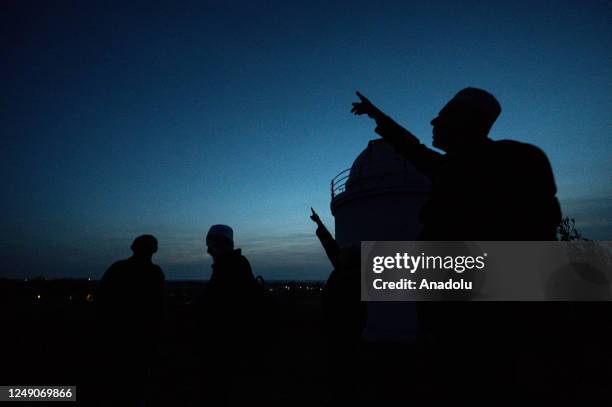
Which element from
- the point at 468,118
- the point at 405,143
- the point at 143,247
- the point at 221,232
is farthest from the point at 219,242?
the point at 468,118

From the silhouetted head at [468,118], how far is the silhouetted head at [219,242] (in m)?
2.45

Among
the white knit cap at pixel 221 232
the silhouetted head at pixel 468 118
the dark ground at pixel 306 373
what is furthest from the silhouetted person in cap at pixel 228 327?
the silhouetted head at pixel 468 118

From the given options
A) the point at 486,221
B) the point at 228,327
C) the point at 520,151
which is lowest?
the point at 228,327

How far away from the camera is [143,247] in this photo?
14.1ft

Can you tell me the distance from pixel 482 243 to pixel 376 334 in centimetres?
1305

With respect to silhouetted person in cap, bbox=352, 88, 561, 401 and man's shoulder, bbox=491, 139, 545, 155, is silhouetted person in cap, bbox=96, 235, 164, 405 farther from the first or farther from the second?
man's shoulder, bbox=491, 139, 545, 155

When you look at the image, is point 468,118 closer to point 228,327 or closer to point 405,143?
point 405,143

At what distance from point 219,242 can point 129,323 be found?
1892 mm

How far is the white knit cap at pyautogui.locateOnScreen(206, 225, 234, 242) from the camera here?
3301 millimetres

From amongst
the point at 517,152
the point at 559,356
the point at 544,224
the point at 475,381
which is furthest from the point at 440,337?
the point at 559,356

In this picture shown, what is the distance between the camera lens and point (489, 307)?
1.09 m

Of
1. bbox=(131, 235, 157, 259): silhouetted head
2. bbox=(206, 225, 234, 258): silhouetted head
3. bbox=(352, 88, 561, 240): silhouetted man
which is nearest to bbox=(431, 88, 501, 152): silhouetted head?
bbox=(352, 88, 561, 240): silhouetted man

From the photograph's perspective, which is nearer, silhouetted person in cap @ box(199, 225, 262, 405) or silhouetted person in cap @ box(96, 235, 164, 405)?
silhouetted person in cap @ box(199, 225, 262, 405)

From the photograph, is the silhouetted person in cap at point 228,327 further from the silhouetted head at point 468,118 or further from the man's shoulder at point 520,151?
the man's shoulder at point 520,151
